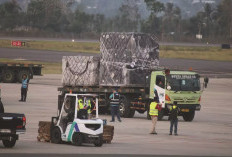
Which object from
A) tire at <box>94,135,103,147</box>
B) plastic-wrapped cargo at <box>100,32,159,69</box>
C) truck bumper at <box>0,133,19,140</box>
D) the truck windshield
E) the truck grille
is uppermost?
plastic-wrapped cargo at <box>100,32,159,69</box>

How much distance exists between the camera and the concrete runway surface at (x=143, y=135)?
2795 cm

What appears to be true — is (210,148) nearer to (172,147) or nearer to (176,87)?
(172,147)

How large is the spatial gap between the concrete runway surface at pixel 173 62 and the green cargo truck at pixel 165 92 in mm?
55076

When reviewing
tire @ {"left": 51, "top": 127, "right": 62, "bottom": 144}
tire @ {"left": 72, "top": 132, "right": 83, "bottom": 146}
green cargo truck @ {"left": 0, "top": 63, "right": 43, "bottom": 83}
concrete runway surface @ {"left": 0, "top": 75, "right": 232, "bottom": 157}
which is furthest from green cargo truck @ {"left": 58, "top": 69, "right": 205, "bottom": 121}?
green cargo truck @ {"left": 0, "top": 63, "right": 43, "bottom": 83}

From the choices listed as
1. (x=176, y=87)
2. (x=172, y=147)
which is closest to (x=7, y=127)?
(x=172, y=147)

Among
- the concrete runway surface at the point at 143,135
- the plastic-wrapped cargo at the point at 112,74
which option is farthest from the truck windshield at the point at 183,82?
the plastic-wrapped cargo at the point at 112,74

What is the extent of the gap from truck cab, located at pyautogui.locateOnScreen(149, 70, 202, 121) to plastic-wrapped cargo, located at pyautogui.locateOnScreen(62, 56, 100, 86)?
16.0 ft

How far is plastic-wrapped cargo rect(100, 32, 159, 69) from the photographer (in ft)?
150

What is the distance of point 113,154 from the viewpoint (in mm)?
26797

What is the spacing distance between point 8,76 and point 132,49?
31.0m

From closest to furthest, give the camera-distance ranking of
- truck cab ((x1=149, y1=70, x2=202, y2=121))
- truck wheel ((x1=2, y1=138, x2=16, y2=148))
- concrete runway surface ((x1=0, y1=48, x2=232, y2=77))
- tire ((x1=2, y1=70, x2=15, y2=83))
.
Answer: truck wheel ((x1=2, y1=138, x2=16, y2=148)) < truck cab ((x1=149, y1=70, x2=202, y2=121)) < tire ((x1=2, y1=70, x2=15, y2=83)) < concrete runway surface ((x1=0, y1=48, x2=232, y2=77))

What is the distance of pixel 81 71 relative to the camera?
156ft

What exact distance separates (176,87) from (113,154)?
16.7 metres

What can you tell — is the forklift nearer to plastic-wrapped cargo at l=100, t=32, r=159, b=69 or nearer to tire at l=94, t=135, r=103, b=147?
tire at l=94, t=135, r=103, b=147
